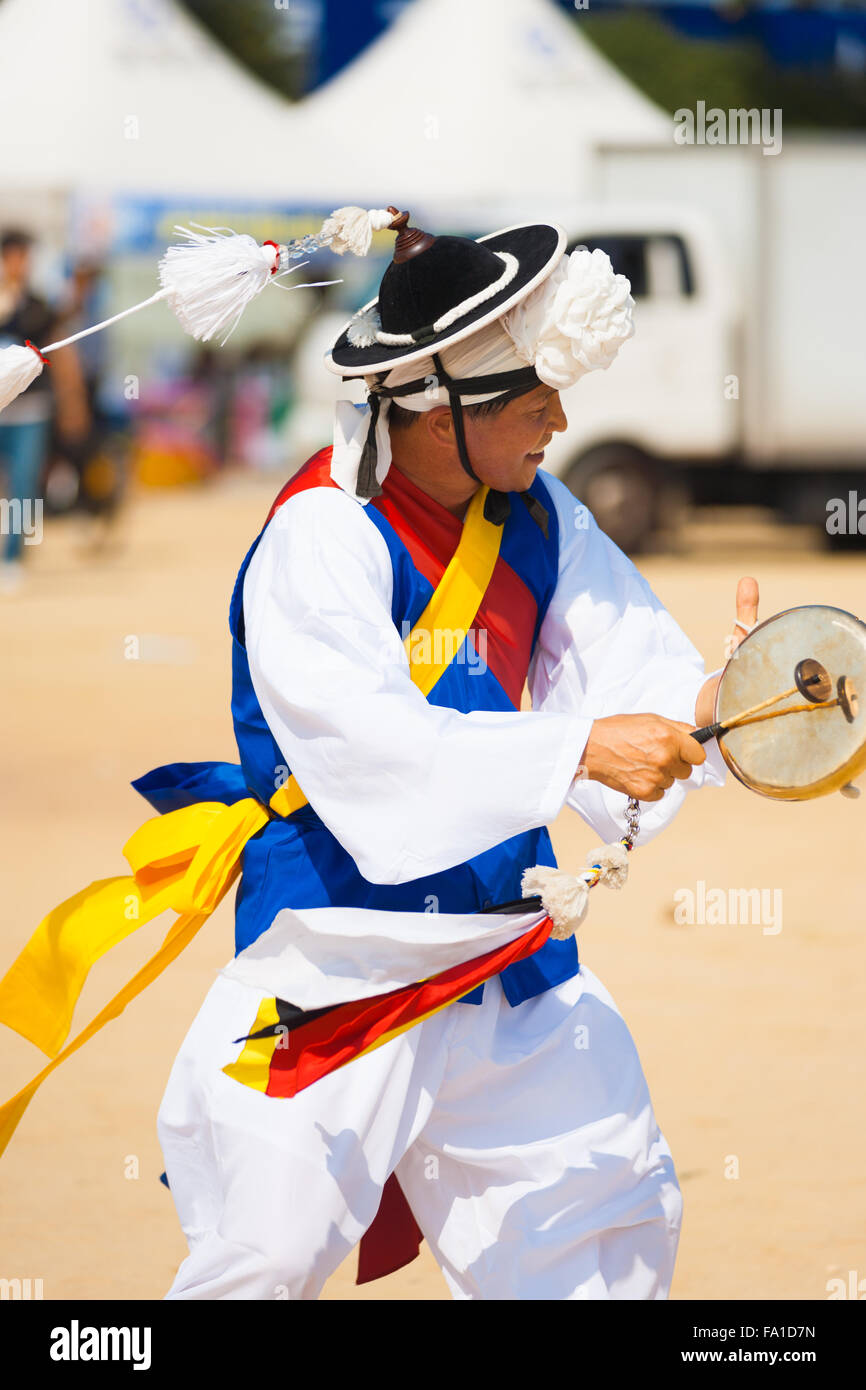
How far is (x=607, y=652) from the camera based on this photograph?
2.82 m

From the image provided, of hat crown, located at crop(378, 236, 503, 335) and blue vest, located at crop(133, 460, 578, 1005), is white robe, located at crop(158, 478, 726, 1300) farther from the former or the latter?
hat crown, located at crop(378, 236, 503, 335)

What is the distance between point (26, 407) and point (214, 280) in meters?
10.1

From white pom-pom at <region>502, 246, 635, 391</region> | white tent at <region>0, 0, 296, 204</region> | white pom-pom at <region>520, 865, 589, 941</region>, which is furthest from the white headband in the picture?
white tent at <region>0, 0, 296, 204</region>

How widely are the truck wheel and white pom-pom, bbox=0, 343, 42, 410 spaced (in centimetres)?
1134

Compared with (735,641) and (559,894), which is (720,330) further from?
(559,894)

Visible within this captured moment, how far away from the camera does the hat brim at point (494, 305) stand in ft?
8.09

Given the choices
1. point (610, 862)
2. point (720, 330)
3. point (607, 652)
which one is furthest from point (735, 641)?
point (720, 330)

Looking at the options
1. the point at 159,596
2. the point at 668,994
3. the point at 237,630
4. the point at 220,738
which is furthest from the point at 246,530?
the point at 237,630

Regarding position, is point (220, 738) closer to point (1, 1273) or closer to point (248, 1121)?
point (1, 1273)

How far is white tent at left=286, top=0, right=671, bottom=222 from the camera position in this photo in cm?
1736

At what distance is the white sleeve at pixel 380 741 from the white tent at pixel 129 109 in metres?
16.2

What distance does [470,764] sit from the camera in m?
2.33

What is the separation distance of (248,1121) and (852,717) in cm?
99

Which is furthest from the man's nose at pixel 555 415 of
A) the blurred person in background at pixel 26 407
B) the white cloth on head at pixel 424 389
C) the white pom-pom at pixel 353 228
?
the blurred person in background at pixel 26 407
